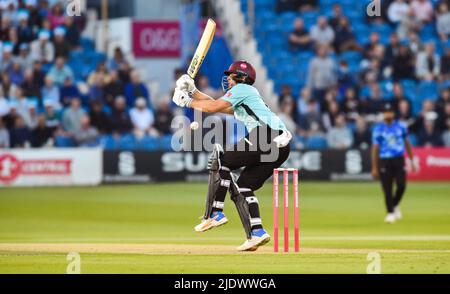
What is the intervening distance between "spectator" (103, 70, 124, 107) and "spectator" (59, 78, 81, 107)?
0.72 meters

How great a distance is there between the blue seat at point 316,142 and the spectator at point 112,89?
433 cm

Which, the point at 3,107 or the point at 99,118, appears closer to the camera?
the point at 3,107

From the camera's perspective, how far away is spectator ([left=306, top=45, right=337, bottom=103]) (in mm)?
26484

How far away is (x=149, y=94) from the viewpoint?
26.8 meters

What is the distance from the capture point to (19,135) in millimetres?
24391

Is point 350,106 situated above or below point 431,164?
above

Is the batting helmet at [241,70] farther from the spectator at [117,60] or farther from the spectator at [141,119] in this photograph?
the spectator at [117,60]

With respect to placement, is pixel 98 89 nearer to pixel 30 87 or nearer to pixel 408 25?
pixel 30 87

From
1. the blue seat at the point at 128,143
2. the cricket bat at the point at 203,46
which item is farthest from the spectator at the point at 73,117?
the cricket bat at the point at 203,46

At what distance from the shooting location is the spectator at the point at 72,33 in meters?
26.4

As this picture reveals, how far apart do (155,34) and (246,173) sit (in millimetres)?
17848

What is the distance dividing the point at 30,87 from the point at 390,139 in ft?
31.6

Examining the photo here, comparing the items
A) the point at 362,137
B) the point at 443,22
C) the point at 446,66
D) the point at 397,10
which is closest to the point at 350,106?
the point at 362,137

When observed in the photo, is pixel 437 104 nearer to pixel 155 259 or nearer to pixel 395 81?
pixel 395 81
